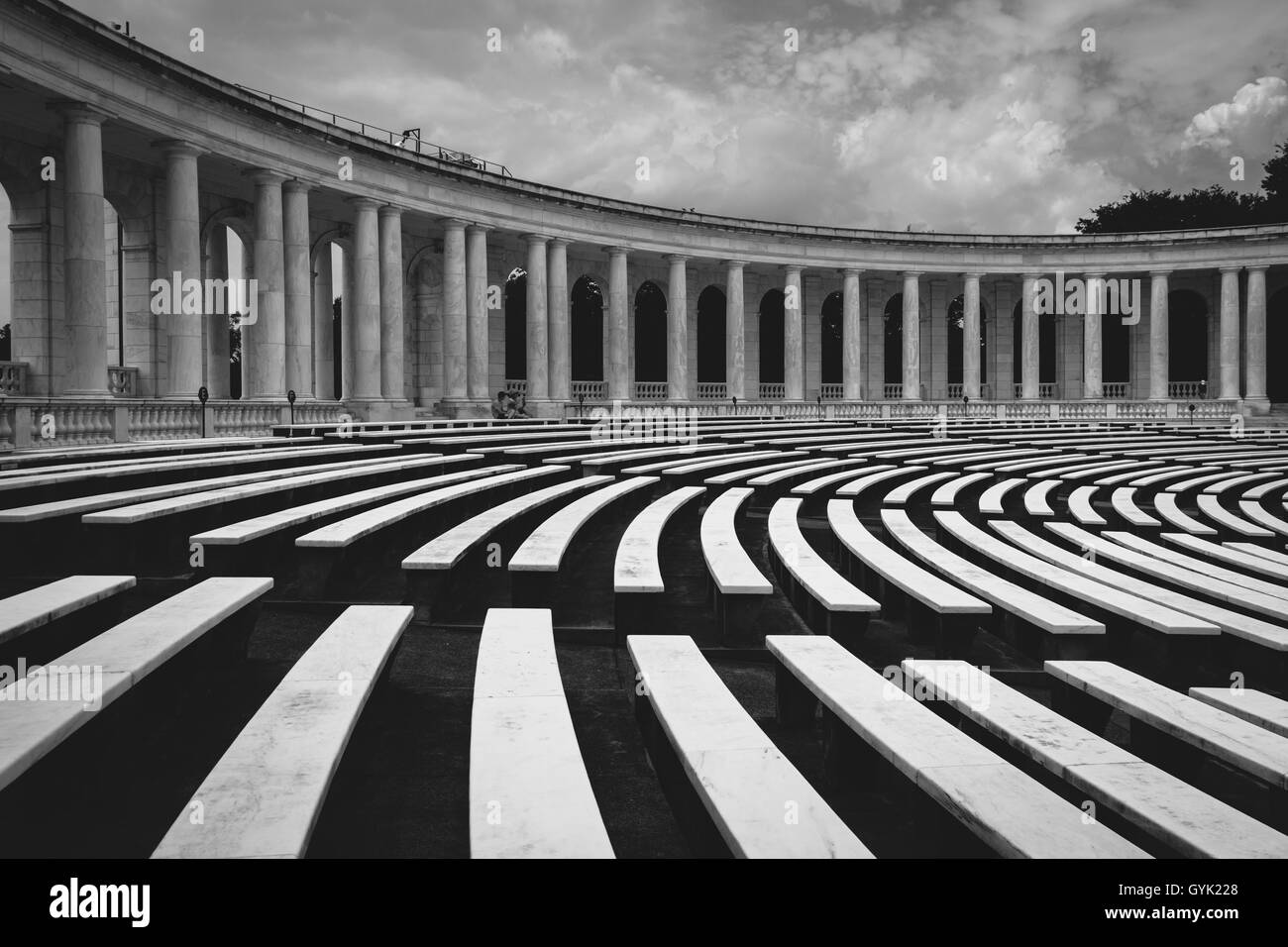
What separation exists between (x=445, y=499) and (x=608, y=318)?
4562cm

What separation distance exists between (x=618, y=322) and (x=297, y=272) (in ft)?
71.1

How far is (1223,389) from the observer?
217 ft

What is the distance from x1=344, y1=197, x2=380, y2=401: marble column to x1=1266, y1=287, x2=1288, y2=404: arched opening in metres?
70.1

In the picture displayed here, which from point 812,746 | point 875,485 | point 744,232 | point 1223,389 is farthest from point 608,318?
point 812,746

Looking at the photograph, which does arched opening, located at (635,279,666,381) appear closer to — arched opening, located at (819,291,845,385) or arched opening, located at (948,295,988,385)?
arched opening, located at (819,291,845,385)

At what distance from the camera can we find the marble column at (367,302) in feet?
147

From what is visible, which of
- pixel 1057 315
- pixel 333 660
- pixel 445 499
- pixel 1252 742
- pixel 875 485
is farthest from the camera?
pixel 1057 315

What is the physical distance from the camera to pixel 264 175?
132 feet

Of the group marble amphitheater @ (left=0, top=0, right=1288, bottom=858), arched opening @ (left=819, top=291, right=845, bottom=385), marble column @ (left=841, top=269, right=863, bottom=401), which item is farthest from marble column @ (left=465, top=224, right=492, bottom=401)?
arched opening @ (left=819, top=291, right=845, bottom=385)

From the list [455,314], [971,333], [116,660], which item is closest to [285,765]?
[116,660]

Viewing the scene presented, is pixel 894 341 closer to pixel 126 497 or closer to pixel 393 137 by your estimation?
pixel 393 137

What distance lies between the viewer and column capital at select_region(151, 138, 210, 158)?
1396 inches
